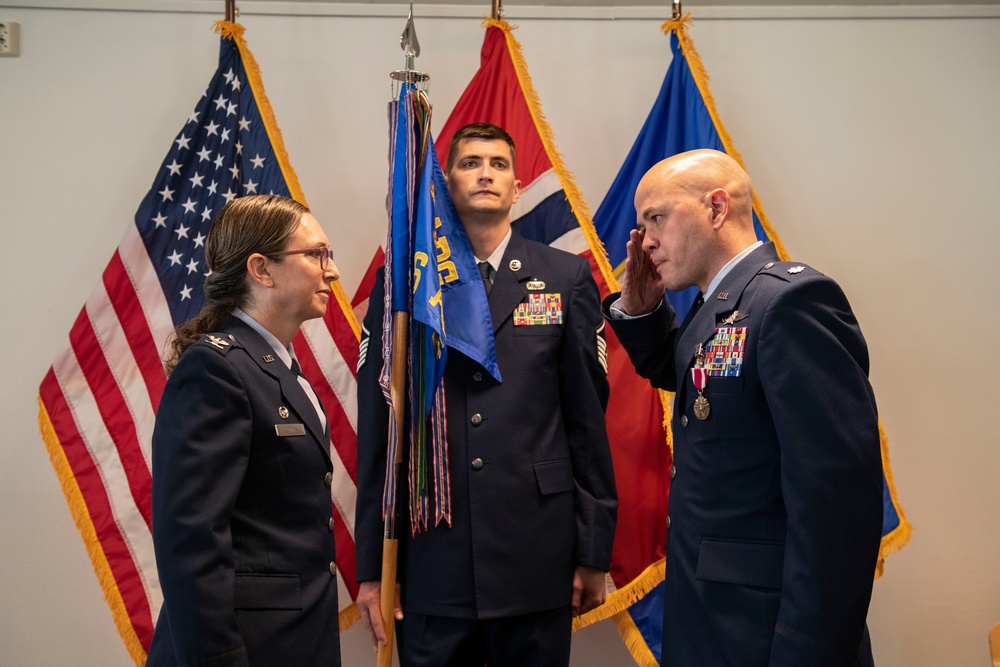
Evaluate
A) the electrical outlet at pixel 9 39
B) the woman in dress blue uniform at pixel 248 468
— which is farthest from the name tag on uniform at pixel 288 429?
the electrical outlet at pixel 9 39

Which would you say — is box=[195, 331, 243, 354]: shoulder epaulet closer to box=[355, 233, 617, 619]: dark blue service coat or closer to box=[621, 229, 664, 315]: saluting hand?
box=[355, 233, 617, 619]: dark blue service coat

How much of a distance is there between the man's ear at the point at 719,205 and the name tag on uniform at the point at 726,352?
24 cm

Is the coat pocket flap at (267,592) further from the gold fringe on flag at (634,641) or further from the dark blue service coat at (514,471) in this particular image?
the gold fringe on flag at (634,641)

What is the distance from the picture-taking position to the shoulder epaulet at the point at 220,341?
157cm

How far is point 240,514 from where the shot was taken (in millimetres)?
1554

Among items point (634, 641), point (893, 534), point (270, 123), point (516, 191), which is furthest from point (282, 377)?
point (893, 534)

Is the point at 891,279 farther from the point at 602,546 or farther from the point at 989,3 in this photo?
the point at 602,546

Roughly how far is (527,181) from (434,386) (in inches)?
34.3

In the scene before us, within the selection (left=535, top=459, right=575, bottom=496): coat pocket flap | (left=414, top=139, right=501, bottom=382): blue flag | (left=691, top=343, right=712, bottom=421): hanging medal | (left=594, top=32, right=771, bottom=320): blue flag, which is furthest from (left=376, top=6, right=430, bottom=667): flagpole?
(left=594, top=32, right=771, bottom=320): blue flag

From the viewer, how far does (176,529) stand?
1.43 metres

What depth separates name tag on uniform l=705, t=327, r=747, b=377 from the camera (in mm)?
1574

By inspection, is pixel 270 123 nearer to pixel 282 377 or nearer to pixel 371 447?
pixel 371 447

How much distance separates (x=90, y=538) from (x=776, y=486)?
2011mm

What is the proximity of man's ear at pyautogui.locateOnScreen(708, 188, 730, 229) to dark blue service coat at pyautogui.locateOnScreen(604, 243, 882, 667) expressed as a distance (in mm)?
98
